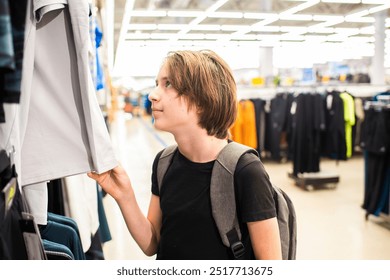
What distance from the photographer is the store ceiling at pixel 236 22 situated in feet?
22.2

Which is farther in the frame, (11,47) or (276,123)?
(276,123)

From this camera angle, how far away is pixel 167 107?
100 centimetres

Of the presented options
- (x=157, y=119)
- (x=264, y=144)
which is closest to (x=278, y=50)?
(x=264, y=144)

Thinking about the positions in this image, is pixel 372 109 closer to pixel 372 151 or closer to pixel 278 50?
pixel 372 151

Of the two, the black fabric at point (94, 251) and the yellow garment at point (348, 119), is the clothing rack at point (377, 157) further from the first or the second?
the black fabric at point (94, 251)

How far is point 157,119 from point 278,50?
39.0 ft

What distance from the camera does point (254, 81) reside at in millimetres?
7363

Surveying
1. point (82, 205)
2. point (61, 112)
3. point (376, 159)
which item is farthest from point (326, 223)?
point (61, 112)

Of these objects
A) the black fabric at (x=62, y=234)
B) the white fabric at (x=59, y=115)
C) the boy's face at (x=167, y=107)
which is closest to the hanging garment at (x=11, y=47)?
the white fabric at (x=59, y=115)

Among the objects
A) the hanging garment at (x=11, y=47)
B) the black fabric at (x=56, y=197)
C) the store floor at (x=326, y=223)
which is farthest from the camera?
the store floor at (x=326, y=223)

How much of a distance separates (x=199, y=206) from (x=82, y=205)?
0.77m

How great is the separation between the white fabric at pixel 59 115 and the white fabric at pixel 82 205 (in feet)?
2.01

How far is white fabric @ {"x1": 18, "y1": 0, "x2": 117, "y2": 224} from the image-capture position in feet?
2.83

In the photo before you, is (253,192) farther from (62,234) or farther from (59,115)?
(62,234)
